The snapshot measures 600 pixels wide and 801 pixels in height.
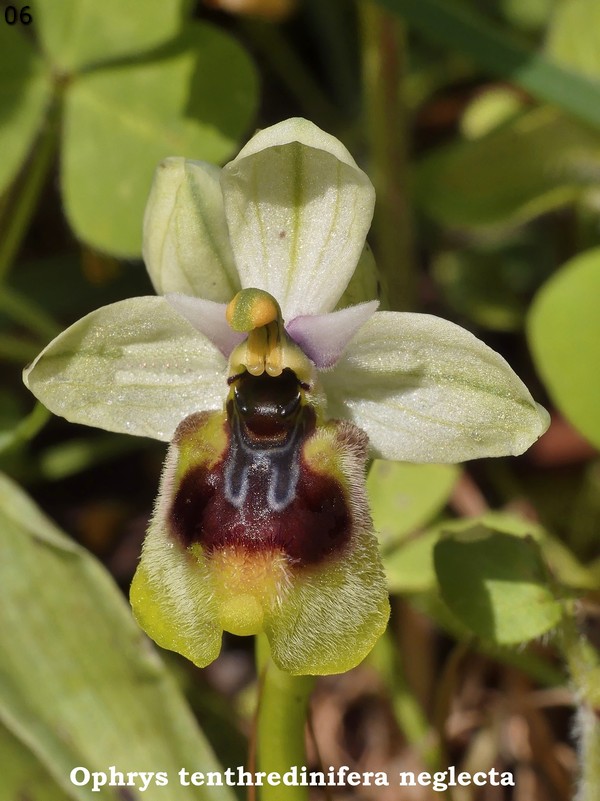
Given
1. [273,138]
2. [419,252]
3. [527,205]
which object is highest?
[273,138]

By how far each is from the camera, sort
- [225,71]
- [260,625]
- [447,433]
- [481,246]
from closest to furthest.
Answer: [260,625] → [447,433] → [225,71] → [481,246]

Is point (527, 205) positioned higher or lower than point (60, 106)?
lower

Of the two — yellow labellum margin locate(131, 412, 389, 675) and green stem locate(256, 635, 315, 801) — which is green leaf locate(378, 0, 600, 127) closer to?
yellow labellum margin locate(131, 412, 389, 675)

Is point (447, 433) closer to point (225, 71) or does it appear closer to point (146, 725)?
point (146, 725)

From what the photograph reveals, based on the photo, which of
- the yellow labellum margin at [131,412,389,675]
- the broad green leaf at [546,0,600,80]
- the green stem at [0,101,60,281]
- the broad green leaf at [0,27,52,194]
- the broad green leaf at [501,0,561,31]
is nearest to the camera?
the yellow labellum margin at [131,412,389,675]

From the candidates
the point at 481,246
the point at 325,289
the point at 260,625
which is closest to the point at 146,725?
the point at 260,625

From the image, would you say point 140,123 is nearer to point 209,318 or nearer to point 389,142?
point 389,142

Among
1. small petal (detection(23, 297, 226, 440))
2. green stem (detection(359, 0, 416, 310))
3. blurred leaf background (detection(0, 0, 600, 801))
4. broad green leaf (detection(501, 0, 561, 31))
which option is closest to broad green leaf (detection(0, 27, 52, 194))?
blurred leaf background (detection(0, 0, 600, 801))
